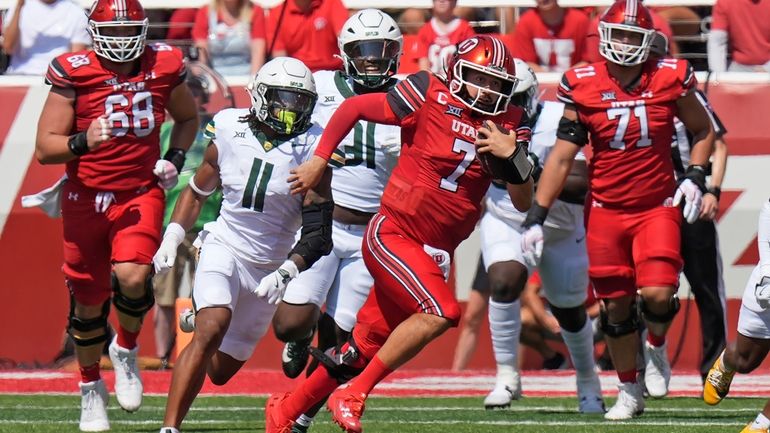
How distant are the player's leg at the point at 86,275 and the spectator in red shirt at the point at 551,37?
399cm

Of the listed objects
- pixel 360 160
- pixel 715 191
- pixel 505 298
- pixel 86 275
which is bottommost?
pixel 505 298

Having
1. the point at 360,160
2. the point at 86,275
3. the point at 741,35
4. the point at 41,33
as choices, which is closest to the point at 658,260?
the point at 360,160

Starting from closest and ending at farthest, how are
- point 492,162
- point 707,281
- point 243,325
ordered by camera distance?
point 492,162
point 243,325
point 707,281

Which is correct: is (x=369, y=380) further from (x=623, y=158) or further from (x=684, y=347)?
(x=684, y=347)

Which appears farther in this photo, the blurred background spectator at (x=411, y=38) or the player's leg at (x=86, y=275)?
the blurred background spectator at (x=411, y=38)

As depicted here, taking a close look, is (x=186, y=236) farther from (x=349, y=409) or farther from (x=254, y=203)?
(x=349, y=409)

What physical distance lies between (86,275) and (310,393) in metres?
2.09

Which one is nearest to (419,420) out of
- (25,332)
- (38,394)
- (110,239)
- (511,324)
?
(511,324)

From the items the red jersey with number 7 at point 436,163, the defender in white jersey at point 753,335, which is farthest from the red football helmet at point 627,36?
the red jersey with number 7 at point 436,163

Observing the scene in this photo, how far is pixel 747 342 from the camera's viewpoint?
740 centimetres

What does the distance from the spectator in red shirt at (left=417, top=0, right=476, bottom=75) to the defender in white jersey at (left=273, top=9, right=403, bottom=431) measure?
275 cm

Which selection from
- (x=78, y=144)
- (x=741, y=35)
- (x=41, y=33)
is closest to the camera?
(x=78, y=144)

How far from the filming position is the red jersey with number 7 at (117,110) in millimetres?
8406

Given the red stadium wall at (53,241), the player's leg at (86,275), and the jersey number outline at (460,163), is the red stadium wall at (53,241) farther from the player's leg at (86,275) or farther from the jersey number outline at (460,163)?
the jersey number outline at (460,163)
